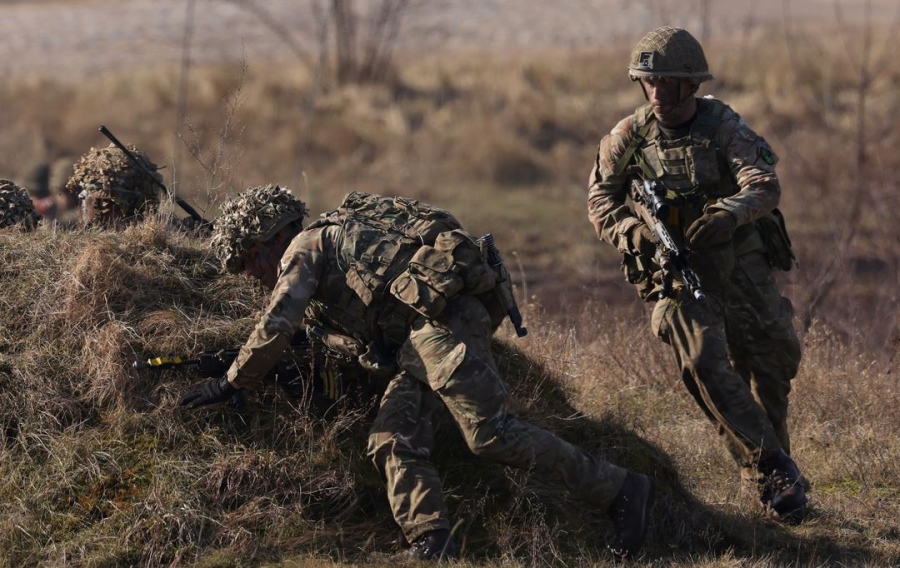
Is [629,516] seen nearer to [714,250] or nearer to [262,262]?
[714,250]

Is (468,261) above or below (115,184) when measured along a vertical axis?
above

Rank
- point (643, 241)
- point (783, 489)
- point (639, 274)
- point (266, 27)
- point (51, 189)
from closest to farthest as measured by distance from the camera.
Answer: point (783, 489) < point (643, 241) < point (639, 274) < point (51, 189) < point (266, 27)

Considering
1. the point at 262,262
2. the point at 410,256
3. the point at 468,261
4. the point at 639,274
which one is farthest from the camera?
the point at 639,274

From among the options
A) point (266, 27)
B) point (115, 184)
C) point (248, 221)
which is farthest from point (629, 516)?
point (266, 27)

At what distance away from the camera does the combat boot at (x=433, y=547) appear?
5906 millimetres

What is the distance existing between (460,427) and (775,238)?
2.05 m

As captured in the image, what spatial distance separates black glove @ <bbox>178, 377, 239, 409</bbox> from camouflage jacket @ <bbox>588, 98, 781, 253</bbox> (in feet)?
7.29

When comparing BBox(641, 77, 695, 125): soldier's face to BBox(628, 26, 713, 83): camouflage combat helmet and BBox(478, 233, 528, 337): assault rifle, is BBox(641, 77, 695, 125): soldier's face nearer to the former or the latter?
BBox(628, 26, 713, 83): camouflage combat helmet

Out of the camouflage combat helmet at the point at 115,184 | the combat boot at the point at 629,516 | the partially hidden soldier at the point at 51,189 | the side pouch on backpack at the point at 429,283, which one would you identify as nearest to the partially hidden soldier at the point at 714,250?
the combat boot at the point at 629,516

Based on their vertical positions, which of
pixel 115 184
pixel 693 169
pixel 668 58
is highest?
pixel 668 58

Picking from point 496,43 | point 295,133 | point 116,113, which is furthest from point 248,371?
point 496,43

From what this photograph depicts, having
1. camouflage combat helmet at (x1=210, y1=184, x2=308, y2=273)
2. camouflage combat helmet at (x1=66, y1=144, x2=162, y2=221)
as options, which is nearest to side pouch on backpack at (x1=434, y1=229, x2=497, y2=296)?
camouflage combat helmet at (x1=210, y1=184, x2=308, y2=273)

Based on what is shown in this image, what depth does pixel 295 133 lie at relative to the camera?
79.3 ft

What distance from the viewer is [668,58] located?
6.71 meters
